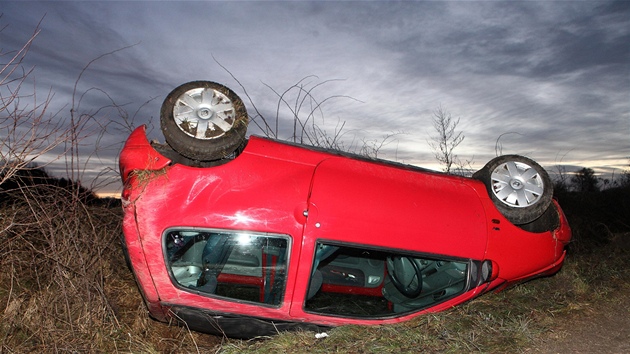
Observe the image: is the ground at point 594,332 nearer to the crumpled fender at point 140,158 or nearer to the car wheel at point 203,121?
the car wheel at point 203,121

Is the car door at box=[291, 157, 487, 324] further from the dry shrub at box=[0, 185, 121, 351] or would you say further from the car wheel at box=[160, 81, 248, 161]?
the dry shrub at box=[0, 185, 121, 351]

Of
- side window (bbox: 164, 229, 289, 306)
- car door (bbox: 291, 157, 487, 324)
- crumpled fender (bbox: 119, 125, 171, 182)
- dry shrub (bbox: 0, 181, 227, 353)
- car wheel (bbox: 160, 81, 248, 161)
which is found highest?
car wheel (bbox: 160, 81, 248, 161)

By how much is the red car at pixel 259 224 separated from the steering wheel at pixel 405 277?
481 mm

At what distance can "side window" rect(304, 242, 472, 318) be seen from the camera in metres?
3.49

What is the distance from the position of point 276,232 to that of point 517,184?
2260 millimetres

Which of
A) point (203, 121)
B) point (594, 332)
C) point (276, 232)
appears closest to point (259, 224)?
point (276, 232)

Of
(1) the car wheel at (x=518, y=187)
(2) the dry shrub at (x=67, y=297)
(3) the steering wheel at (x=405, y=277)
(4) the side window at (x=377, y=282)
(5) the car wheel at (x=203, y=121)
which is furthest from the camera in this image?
(3) the steering wheel at (x=405, y=277)

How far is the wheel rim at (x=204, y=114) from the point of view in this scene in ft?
10.7

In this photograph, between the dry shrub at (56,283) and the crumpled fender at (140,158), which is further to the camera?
the dry shrub at (56,283)

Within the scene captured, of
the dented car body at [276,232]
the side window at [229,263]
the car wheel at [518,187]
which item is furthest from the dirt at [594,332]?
the side window at [229,263]

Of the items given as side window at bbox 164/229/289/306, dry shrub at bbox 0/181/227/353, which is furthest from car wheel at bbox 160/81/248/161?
dry shrub at bbox 0/181/227/353

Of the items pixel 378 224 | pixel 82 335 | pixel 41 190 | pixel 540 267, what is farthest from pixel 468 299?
pixel 41 190

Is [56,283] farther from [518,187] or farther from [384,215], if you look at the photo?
[518,187]

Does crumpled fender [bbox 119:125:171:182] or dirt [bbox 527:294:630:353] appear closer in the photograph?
crumpled fender [bbox 119:125:171:182]
